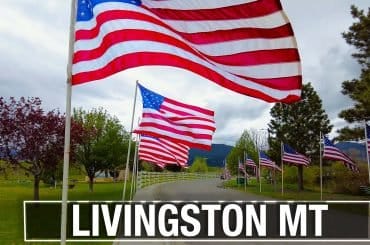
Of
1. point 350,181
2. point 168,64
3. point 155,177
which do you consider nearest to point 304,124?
point 350,181

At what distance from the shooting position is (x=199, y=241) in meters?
14.1

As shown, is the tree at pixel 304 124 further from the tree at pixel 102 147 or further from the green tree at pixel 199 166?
the green tree at pixel 199 166

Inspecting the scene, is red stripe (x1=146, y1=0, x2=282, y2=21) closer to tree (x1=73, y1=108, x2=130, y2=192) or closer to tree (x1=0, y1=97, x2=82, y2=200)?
tree (x1=0, y1=97, x2=82, y2=200)

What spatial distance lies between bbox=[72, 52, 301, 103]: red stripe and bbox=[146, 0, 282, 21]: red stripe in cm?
52

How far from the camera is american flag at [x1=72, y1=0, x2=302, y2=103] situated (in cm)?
652

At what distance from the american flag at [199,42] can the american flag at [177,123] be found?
1051cm

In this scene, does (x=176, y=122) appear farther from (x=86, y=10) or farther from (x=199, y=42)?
(x=199, y=42)

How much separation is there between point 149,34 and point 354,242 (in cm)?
957

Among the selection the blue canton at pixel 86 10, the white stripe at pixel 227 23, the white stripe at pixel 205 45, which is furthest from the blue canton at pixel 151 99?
the white stripe at pixel 227 23

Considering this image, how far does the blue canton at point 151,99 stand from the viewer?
58.0 ft

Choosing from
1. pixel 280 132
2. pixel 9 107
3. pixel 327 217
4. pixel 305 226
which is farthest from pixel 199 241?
pixel 280 132

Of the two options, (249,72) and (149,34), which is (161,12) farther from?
(249,72)

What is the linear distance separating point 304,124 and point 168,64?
48.6m

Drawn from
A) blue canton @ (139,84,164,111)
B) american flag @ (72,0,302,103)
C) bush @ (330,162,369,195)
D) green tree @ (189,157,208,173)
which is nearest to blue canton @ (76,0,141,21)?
american flag @ (72,0,302,103)
